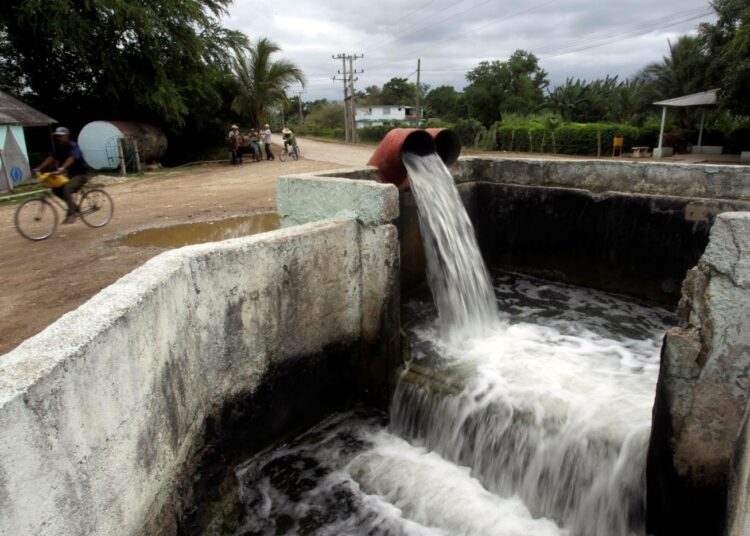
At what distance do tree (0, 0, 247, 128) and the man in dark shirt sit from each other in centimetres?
1074

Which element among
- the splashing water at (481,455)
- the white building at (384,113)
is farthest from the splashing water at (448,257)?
the white building at (384,113)

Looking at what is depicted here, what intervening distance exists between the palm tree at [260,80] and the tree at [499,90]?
22.2 m

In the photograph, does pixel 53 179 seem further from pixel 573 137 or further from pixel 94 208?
pixel 573 137

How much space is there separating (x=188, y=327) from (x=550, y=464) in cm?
254

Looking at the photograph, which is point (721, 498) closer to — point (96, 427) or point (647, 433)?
point (647, 433)

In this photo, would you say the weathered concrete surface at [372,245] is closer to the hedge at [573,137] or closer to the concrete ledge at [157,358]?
the concrete ledge at [157,358]

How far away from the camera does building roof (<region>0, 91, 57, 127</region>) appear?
14379 mm

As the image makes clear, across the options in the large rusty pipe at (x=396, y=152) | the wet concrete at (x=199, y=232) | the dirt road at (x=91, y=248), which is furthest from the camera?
the wet concrete at (x=199, y=232)

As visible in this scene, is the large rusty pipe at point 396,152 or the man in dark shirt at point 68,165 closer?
the large rusty pipe at point 396,152

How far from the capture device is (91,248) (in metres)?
7.65

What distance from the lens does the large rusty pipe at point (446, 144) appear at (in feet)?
19.3

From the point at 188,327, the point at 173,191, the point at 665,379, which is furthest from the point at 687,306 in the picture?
the point at 173,191

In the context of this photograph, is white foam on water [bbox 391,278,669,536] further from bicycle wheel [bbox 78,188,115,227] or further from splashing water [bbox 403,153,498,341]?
bicycle wheel [bbox 78,188,115,227]

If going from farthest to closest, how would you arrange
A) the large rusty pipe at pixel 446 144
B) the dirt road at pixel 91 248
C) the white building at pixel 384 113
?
the white building at pixel 384 113 → the large rusty pipe at pixel 446 144 → the dirt road at pixel 91 248
